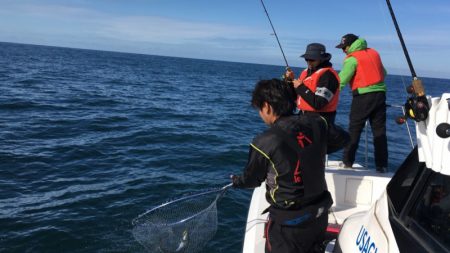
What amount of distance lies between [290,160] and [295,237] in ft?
2.16

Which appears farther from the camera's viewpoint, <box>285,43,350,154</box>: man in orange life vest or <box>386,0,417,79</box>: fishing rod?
<box>285,43,350,154</box>: man in orange life vest

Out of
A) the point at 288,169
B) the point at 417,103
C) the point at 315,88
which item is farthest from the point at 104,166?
the point at 417,103

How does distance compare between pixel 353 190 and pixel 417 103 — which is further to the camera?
pixel 353 190

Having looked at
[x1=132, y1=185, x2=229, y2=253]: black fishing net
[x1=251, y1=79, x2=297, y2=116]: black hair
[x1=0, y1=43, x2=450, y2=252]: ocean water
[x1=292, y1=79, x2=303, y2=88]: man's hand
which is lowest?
[x1=0, y1=43, x2=450, y2=252]: ocean water

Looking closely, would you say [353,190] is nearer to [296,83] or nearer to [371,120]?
[371,120]

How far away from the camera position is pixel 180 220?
4258mm

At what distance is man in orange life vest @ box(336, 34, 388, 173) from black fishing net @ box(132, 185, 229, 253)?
107 inches

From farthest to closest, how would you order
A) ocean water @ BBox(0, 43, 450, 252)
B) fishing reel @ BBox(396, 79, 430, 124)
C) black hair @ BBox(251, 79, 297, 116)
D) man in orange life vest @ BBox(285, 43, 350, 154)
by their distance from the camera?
1. ocean water @ BBox(0, 43, 450, 252)
2. man in orange life vest @ BBox(285, 43, 350, 154)
3. black hair @ BBox(251, 79, 297, 116)
4. fishing reel @ BBox(396, 79, 430, 124)

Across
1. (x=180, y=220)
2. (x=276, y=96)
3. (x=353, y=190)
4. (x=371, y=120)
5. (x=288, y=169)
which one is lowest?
(x=180, y=220)

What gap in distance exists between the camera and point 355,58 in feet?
18.8

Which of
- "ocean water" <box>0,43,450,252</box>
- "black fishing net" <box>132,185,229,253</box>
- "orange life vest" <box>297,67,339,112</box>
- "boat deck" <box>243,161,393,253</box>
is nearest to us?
"black fishing net" <box>132,185,229,253</box>

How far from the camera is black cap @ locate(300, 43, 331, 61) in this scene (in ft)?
16.1

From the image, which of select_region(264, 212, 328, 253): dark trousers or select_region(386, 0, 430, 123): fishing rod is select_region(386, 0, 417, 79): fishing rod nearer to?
select_region(386, 0, 430, 123): fishing rod

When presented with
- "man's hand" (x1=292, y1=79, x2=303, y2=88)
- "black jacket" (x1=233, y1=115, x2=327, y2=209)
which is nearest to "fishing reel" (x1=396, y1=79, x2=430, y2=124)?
"black jacket" (x1=233, y1=115, x2=327, y2=209)
